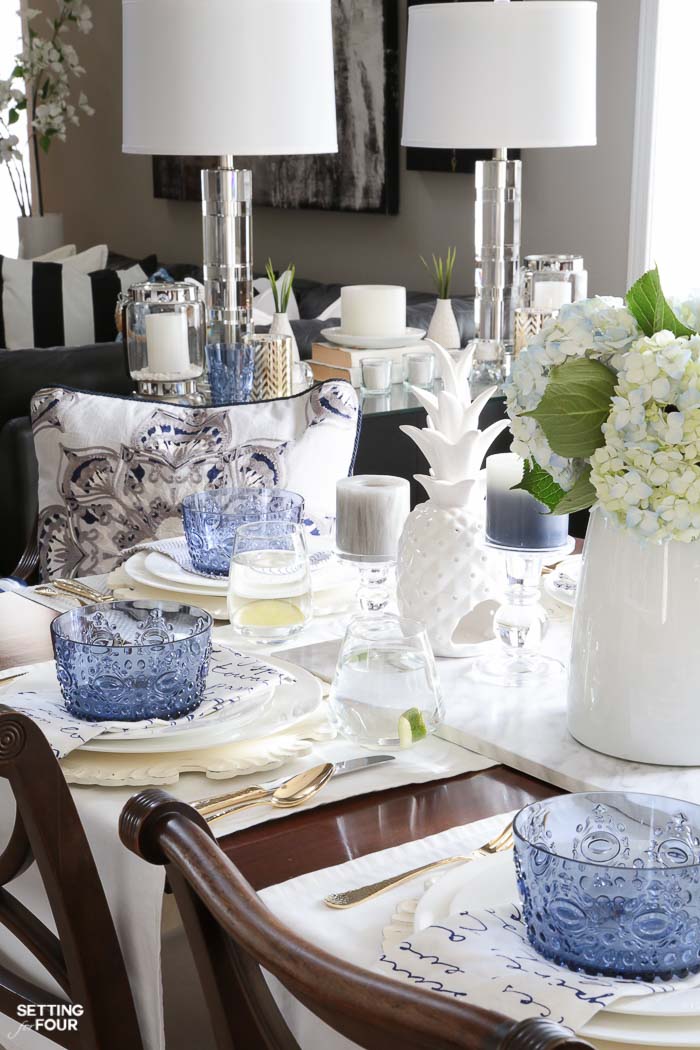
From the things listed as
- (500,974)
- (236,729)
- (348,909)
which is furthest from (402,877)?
(236,729)

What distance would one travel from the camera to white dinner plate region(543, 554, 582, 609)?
1519 millimetres

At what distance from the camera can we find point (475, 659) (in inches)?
53.5

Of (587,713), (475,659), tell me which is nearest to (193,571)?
(475,659)

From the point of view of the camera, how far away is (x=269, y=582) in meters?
1.38

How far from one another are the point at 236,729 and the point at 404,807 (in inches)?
7.1

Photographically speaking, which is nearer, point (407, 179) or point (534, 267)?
point (534, 267)

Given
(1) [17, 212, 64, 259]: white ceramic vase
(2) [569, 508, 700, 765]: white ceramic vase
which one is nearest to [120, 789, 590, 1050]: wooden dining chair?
(2) [569, 508, 700, 765]: white ceramic vase

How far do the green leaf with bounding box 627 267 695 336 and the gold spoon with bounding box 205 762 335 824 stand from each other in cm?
45

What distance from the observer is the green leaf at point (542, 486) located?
1.17m

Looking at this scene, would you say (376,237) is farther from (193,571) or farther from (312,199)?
(193,571)

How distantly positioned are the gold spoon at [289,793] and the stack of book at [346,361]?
1.94 metres

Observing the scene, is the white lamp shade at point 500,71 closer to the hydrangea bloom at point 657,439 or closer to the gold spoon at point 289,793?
the hydrangea bloom at point 657,439

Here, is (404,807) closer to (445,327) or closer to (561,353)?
(561,353)

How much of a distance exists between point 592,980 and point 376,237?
5098 millimetres
